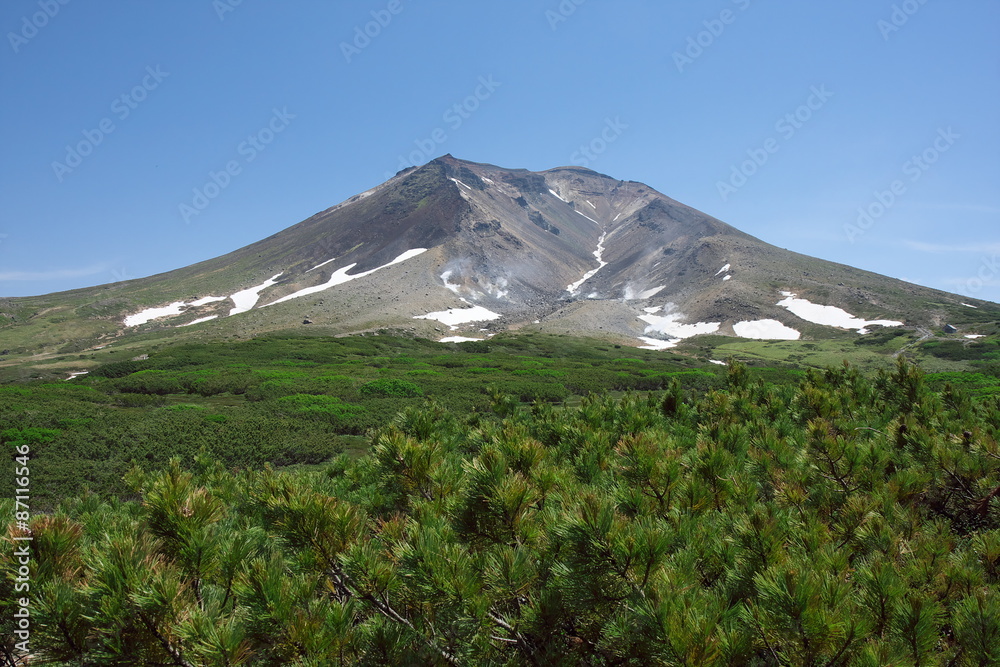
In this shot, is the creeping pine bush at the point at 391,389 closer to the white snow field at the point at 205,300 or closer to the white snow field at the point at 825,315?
the white snow field at the point at 825,315

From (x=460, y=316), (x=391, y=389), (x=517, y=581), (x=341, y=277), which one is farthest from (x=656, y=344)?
(x=517, y=581)

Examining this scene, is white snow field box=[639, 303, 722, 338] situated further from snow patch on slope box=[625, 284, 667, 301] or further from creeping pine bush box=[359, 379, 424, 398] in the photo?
creeping pine bush box=[359, 379, 424, 398]

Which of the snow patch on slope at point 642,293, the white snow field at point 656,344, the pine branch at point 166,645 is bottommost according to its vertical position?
the white snow field at point 656,344

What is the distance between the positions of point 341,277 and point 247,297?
17185 millimetres

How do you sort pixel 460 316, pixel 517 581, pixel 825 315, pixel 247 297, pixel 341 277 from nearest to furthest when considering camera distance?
pixel 517 581 < pixel 825 315 < pixel 460 316 < pixel 247 297 < pixel 341 277

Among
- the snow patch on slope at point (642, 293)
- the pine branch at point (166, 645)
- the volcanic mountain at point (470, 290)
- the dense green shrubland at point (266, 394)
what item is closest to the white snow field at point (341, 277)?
the volcanic mountain at point (470, 290)

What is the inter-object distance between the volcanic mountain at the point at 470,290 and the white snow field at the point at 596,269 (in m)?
1.18

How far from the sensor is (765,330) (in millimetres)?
79375

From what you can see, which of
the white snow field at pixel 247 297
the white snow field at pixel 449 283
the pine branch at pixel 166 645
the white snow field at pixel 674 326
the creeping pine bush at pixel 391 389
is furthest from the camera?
the white snow field at pixel 449 283

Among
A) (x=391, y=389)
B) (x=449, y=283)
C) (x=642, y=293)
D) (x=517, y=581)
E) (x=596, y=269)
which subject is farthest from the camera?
(x=596, y=269)

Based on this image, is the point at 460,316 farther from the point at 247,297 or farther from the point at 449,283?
the point at 247,297

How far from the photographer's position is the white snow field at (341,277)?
303 ft

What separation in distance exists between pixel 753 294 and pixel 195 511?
99734mm

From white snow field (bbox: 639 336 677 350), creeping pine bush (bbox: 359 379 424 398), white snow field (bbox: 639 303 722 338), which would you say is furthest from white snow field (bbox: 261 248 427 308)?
creeping pine bush (bbox: 359 379 424 398)
